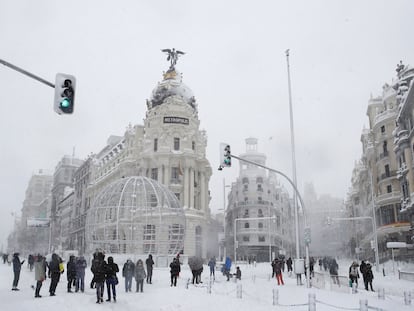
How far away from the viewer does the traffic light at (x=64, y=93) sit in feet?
36.4

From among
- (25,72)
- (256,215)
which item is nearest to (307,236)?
(25,72)

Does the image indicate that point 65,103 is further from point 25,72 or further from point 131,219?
point 131,219

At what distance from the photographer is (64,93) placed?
11203mm

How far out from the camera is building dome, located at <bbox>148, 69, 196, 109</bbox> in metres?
65.4

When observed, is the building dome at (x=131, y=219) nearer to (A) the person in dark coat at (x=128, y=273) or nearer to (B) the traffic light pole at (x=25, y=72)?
(A) the person in dark coat at (x=128, y=273)

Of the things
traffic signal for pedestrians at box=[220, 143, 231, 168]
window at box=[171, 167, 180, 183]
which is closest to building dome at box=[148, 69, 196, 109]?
window at box=[171, 167, 180, 183]

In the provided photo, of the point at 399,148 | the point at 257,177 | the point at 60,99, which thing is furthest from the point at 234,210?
the point at 60,99

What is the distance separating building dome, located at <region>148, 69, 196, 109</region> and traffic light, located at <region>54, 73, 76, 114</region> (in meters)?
53.2

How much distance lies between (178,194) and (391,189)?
28190mm

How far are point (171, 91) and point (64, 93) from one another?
54.9 metres

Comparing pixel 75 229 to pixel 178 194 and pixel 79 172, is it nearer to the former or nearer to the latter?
pixel 79 172

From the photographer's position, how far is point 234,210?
89250 mm

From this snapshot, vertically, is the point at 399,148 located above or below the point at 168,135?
below

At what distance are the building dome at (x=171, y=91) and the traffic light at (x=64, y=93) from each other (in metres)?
53.2
